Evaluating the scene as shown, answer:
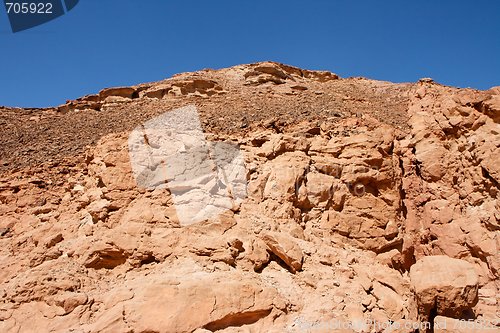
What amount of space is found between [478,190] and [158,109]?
37.5ft

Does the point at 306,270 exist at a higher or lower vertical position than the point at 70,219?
lower

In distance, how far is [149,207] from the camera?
905 cm

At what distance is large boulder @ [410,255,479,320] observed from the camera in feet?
24.6

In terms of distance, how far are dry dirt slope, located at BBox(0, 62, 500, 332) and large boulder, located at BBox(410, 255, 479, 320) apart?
2 cm

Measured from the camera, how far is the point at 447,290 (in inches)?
296

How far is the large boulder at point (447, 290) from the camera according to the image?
749 cm

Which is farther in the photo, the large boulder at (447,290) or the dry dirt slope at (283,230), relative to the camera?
the large boulder at (447,290)

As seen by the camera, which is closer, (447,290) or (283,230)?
(447,290)

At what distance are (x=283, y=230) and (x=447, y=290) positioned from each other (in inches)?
138

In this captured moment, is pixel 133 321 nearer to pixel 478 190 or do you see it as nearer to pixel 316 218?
pixel 316 218

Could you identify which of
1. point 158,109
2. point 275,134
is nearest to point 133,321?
point 275,134

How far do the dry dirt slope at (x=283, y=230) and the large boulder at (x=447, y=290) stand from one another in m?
0.02

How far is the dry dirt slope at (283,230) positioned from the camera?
719 cm

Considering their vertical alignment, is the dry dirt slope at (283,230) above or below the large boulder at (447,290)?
above
